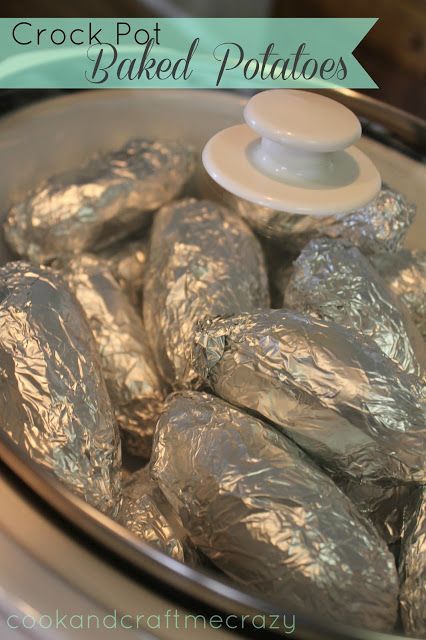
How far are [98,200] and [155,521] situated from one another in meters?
0.37

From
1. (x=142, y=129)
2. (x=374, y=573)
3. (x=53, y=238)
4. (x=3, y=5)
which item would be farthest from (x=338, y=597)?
(x=3, y=5)

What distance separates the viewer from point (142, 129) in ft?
2.69

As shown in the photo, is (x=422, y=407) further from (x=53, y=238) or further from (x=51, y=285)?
(x=53, y=238)

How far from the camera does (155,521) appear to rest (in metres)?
0.50

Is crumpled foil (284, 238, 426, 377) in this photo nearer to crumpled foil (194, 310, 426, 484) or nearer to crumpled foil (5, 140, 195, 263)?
crumpled foil (194, 310, 426, 484)

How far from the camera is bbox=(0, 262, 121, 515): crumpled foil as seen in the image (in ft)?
1.62

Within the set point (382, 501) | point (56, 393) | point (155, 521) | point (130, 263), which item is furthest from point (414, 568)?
point (130, 263)

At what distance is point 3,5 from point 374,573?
141 centimetres

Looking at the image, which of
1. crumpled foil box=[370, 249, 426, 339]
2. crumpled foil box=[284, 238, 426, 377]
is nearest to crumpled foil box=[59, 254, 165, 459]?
crumpled foil box=[284, 238, 426, 377]

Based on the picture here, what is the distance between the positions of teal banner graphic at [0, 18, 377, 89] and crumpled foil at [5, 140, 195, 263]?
0.08m

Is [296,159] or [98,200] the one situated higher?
[296,159]

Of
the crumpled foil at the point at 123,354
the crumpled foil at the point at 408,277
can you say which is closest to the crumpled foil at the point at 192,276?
the crumpled foil at the point at 123,354

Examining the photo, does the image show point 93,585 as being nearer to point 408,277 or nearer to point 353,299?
point 353,299

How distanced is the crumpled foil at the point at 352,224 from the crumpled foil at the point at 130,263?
0.14 meters
